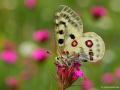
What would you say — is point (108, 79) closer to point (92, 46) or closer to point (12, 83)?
point (12, 83)

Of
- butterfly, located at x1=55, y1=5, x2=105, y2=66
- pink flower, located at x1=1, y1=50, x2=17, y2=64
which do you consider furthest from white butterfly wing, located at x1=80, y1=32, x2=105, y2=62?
pink flower, located at x1=1, y1=50, x2=17, y2=64

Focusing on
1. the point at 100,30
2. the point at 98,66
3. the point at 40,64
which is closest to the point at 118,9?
the point at 100,30

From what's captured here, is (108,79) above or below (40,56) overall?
below

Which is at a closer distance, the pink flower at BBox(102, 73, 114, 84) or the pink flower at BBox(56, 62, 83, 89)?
A: the pink flower at BBox(56, 62, 83, 89)

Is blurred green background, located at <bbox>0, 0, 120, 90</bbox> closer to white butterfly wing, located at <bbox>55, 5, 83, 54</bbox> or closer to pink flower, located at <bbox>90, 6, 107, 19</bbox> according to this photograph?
pink flower, located at <bbox>90, 6, 107, 19</bbox>

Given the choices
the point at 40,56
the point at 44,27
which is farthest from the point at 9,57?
the point at 44,27

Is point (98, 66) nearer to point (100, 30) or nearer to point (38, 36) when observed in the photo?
point (38, 36)

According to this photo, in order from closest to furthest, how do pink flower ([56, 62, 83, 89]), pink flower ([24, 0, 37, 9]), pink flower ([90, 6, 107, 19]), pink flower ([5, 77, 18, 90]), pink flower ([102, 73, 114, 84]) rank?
pink flower ([56, 62, 83, 89])
pink flower ([5, 77, 18, 90])
pink flower ([102, 73, 114, 84])
pink flower ([90, 6, 107, 19])
pink flower ([24, 0, 37, 9])
